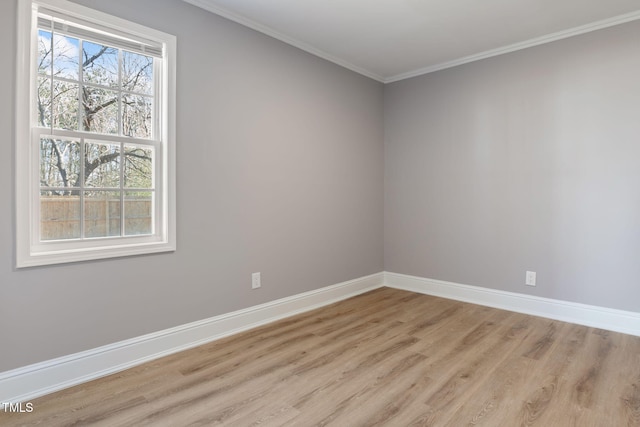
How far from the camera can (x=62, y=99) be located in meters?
2.10

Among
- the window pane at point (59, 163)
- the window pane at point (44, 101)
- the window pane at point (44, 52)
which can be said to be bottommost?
the window pane at point (59, 163)

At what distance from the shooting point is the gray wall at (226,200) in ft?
6.56

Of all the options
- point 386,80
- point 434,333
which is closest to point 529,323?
point 434,333

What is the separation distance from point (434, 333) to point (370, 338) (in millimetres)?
547

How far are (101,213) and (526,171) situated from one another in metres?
3.58

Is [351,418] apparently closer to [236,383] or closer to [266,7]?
[236,383]

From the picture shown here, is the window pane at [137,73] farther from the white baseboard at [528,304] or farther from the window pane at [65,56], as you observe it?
the white baseboard at [528,304]

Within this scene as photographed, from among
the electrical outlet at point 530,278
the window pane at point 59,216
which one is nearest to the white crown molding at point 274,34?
the window pane at point 59,216

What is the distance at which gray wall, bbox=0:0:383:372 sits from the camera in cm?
200

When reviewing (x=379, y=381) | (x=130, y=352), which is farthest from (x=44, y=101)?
(x=379, y=381)

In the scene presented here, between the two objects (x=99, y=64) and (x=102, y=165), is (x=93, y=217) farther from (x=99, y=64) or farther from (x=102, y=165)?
(x=99, y=64)

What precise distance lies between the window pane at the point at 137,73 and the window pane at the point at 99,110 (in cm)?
13

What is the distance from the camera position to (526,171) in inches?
132

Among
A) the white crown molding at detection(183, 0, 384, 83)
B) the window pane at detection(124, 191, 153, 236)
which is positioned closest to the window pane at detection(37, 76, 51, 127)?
the window pane at detection(124, 191, 153, 236)
